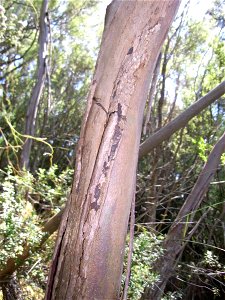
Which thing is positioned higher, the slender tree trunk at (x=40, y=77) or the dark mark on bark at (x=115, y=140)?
the slender tree trunk at (x=40, y=77)

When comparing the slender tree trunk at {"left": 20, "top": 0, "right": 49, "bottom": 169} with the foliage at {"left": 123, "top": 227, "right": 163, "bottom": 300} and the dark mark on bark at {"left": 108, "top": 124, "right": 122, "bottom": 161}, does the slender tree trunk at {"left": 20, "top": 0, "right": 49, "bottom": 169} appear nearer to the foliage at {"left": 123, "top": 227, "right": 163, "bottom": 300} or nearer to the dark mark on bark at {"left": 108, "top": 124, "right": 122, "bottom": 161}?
the foliage at {"left": 123, "top": 227, "right": 163, "bottom": 300}

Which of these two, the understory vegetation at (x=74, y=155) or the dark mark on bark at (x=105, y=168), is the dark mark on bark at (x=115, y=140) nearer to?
the dark mark on bark at (x=105, y=168)

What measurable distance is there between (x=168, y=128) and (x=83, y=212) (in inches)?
64.4

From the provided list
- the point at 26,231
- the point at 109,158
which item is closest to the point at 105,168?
the point at 109,158

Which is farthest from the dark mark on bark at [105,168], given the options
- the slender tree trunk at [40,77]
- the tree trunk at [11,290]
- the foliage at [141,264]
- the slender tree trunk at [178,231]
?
the slender tree trunk at [40,77]

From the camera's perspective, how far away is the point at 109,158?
1.41 m

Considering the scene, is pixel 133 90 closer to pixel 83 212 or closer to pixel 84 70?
pixel 83 212

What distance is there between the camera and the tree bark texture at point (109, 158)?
1341 mm

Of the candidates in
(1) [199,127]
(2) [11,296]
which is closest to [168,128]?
(2) [11,296]

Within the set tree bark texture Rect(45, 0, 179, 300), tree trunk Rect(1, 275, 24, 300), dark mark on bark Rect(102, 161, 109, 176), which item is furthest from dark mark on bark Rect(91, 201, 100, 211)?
tree trunk Rect(1, 275, 24, 300)

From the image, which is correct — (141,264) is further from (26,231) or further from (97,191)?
(97,191)

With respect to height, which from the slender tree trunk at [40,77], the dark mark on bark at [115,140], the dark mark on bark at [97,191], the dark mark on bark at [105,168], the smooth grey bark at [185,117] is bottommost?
the dark mark on bark at [97,191]

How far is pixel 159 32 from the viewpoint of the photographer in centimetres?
151

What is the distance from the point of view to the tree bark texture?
1.34 metres
